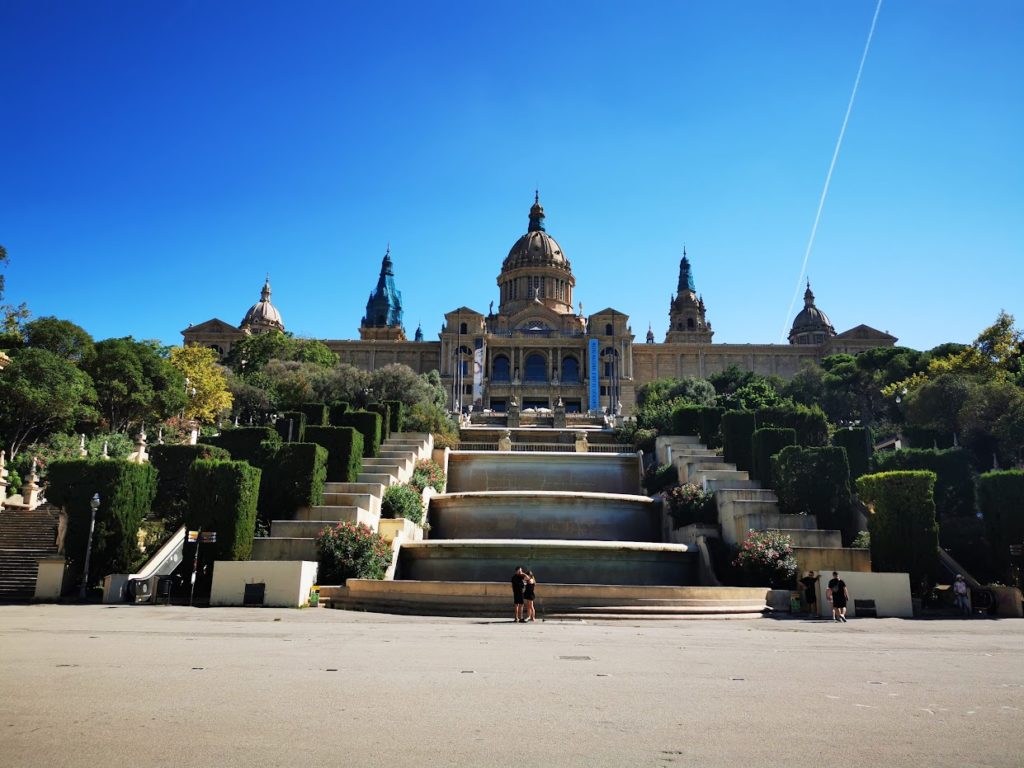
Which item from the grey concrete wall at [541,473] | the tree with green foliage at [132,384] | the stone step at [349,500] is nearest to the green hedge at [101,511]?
the stone step at [349,500]

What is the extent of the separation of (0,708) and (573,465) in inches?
1073

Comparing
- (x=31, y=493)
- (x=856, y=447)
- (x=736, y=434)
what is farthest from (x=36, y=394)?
(x=856, y=447)

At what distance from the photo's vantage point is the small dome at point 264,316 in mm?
118794

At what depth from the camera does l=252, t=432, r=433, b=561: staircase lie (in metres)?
20.5

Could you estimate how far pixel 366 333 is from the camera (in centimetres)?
12538

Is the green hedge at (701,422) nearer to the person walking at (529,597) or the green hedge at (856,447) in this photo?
the green hedge at (856,447)

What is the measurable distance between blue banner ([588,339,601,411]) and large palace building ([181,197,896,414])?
0.11 m

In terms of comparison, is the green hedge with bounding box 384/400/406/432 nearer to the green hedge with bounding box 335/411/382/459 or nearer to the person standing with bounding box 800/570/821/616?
the green hedge with bounding box 335/411/382/459

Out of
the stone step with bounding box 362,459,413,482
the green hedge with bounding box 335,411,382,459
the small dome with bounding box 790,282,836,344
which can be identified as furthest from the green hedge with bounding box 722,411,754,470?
the small dome with bounding box 790,282,836,344

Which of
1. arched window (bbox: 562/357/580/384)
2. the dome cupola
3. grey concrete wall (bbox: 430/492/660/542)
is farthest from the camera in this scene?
the dome cupola

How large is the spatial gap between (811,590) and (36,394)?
3313 centimetres

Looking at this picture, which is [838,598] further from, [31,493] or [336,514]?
[31,493]

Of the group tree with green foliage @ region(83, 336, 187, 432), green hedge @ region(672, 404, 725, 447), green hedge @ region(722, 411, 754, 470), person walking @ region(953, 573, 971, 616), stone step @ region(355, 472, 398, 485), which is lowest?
person walking @ region(953, 573, 971, 616)

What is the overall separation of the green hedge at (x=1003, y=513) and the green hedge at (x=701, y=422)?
40.2ft
